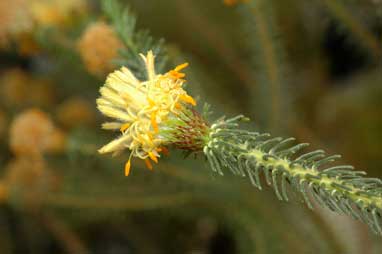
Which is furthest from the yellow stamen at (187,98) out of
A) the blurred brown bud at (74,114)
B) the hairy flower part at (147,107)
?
the blurred brown bud at (74,114)

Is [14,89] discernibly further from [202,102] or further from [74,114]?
[202,102]

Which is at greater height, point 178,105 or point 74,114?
point 74,114

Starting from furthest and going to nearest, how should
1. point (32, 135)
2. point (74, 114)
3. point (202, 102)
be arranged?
1. point (74, 114)
2. point (32, 135)
3. point (202, 102)

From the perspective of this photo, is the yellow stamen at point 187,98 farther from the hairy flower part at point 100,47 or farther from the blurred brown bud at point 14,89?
the blurred brown bud at point 14,89

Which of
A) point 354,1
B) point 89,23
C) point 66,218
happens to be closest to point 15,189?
point 66,218

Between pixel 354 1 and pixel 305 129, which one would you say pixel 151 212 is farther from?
pixel 354 1

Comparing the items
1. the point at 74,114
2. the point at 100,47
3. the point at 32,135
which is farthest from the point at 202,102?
the point at 74,114
